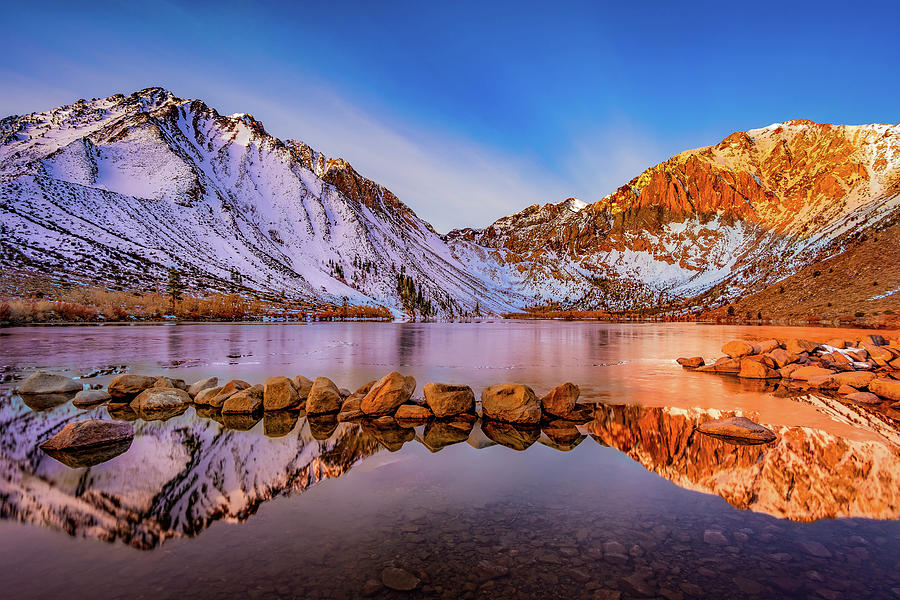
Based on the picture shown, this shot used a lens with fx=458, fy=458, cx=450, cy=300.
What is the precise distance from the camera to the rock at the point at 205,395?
1418cm

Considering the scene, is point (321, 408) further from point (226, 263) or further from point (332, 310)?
point (226, 263)

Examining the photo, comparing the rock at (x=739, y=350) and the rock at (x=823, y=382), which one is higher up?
the rock at (x=739, y=350)

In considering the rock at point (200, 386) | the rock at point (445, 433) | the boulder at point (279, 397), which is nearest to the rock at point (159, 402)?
the rock at point (200, 386)

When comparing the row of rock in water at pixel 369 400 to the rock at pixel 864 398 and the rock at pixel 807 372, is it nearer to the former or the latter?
the rock at pixel 864 398

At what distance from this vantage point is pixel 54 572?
5.20m

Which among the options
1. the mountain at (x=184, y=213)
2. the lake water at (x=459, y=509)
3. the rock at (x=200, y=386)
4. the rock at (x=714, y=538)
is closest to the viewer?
the lake water at (x=459, y=509)

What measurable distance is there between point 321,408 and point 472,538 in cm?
834

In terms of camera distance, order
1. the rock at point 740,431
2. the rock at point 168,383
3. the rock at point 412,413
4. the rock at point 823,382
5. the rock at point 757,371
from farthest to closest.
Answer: the rock at point 757,371 < the rock at point 823,382 < the rock at point 168,383 < the rock at point 412,413 < the rock at point 740,431

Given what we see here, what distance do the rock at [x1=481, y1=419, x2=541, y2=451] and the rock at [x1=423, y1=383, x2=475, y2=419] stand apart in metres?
0.83

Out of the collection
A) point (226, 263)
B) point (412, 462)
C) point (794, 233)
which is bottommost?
point (412, 462)

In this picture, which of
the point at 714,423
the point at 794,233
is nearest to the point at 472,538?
the point at 714,423

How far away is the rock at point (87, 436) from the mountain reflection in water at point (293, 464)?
0.36 metres

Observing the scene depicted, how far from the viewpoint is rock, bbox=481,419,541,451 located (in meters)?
10.7

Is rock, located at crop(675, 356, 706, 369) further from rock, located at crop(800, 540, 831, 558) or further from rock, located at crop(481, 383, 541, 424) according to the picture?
rock, located at crop(800, 540, 831, 558)
